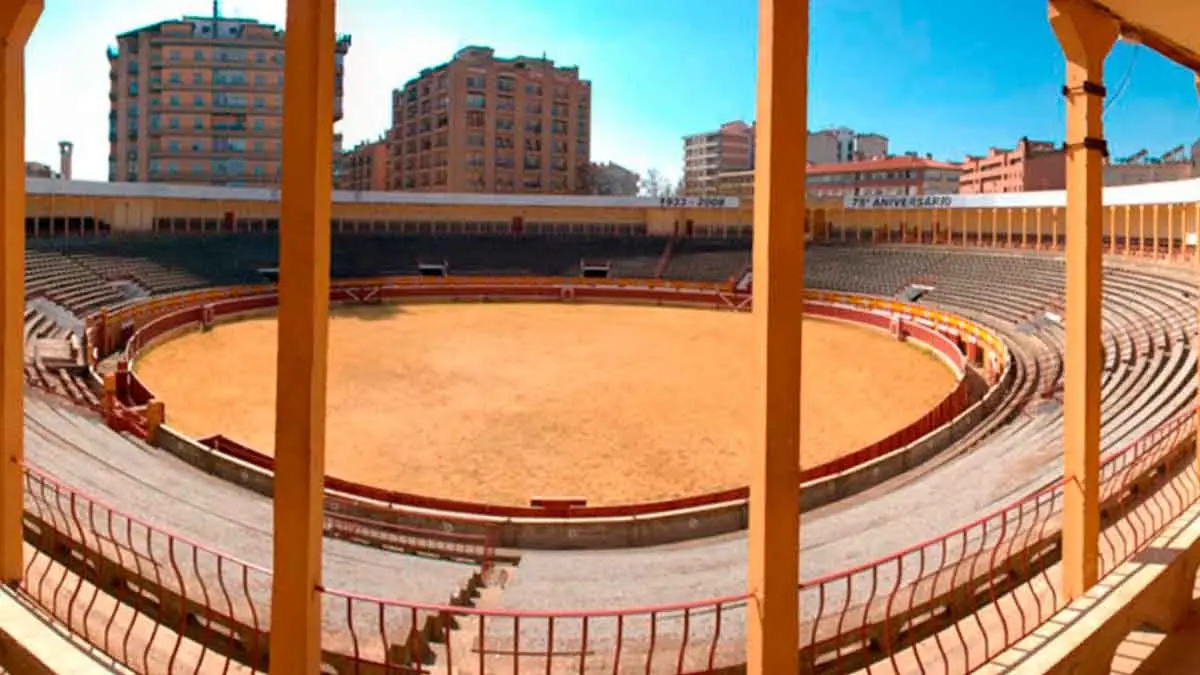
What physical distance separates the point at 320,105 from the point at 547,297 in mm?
35978

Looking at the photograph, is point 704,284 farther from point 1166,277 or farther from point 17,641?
point 17,641

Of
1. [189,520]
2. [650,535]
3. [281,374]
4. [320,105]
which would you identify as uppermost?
[320,105]

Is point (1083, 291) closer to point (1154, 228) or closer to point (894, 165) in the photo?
point (1154, 228)

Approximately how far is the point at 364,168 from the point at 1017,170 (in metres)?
63.6

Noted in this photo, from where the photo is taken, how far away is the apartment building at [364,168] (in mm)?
80188

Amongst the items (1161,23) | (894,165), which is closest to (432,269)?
(1161,23)

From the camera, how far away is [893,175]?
282ft

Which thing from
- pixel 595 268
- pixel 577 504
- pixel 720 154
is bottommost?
pixel 577 504

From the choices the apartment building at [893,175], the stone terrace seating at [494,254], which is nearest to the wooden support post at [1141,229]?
the stone terrace seating at [494,254]

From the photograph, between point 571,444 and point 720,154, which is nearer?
point 571,444

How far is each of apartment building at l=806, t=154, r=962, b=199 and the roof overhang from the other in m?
79.6

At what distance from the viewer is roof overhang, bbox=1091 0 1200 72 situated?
15.0 feet

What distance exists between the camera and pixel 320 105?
3.12 metres

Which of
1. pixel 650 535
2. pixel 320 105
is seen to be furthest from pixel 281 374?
pixel 650 535
